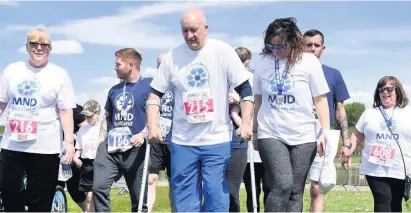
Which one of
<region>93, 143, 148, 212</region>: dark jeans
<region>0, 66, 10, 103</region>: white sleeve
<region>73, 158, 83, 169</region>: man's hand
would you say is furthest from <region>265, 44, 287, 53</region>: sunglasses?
<region>73, 158, 83, 169</region>: man's hand

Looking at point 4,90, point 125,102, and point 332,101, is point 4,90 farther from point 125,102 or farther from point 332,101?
point 332,101

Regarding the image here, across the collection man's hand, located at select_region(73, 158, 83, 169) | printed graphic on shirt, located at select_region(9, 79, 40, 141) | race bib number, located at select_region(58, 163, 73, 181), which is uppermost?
printed graphic on shirt, located at select_region(9, 79, 40, 141)

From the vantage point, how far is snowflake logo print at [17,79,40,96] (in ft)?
23.0

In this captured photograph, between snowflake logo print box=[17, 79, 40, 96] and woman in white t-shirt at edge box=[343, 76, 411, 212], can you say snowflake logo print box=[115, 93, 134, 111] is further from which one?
woman in white t-shirt at edge box=[343, 76, 411, 212]

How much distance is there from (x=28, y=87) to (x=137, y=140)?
126 cm

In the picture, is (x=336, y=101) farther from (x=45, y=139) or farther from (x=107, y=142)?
(x=45, y=139)

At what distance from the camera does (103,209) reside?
7.51 m

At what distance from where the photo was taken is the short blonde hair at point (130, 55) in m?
7.64

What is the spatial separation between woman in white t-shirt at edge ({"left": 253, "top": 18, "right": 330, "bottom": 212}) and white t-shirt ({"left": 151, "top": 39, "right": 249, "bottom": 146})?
0.30m

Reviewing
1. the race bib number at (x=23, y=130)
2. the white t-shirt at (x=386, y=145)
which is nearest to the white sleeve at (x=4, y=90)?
the race bib number at (x=23, y=130)

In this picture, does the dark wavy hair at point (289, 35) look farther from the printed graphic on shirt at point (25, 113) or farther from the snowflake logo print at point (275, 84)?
the printed graphic on shirt at point (25, 113)

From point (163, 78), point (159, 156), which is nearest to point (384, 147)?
point (159, 156)

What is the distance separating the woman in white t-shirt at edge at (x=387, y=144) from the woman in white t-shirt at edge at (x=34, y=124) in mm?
3227

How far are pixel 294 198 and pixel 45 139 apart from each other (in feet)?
8.63
